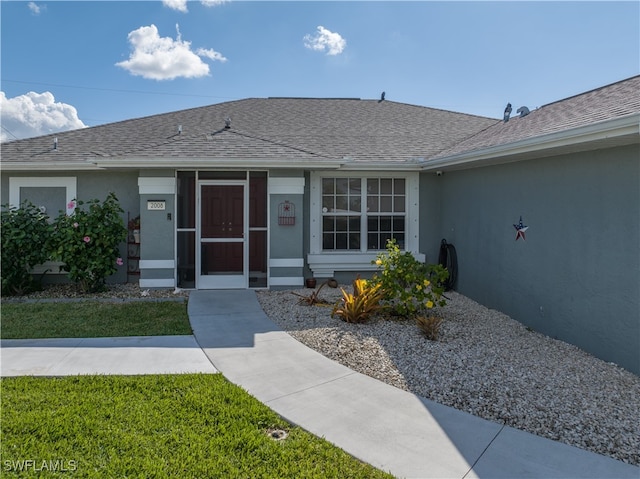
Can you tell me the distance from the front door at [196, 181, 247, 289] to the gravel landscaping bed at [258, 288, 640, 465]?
8.36 feet

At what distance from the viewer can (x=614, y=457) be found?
3.22 metres

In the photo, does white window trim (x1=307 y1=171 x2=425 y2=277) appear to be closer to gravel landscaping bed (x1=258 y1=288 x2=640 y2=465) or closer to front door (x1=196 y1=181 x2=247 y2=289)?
front door (x1=196 y1=181 x2=247 y2=289)

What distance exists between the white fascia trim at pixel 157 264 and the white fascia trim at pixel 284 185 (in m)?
2.60

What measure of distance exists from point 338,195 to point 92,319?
222 inches

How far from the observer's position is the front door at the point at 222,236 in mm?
9477

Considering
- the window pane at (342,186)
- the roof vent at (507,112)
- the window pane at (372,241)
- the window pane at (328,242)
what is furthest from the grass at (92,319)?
the roof vent at (507,112)

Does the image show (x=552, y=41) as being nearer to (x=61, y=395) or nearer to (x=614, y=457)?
(x=614, y=457)

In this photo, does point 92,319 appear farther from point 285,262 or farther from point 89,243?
point 285,262

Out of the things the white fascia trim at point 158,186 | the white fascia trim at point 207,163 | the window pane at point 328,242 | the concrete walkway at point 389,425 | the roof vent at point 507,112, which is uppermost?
the roof vent at point 507,112

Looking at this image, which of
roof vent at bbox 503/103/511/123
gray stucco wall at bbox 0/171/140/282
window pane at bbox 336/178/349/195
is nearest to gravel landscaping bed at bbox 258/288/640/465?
window pane at bbox 336/178/349/195

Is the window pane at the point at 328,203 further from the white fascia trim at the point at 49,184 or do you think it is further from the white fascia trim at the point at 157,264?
the white fascia trim at the point at 49,184

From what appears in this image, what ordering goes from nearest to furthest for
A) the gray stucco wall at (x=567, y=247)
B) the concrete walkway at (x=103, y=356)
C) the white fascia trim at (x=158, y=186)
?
the concrete walkway at (x=103, y=356) < the gray stucco wall at (x=567, y=247) < the white fascia trim at (x=158, y=186)

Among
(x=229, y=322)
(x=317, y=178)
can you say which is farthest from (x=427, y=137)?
(x=229, y=322)

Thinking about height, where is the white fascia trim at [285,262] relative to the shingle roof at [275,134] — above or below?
below
